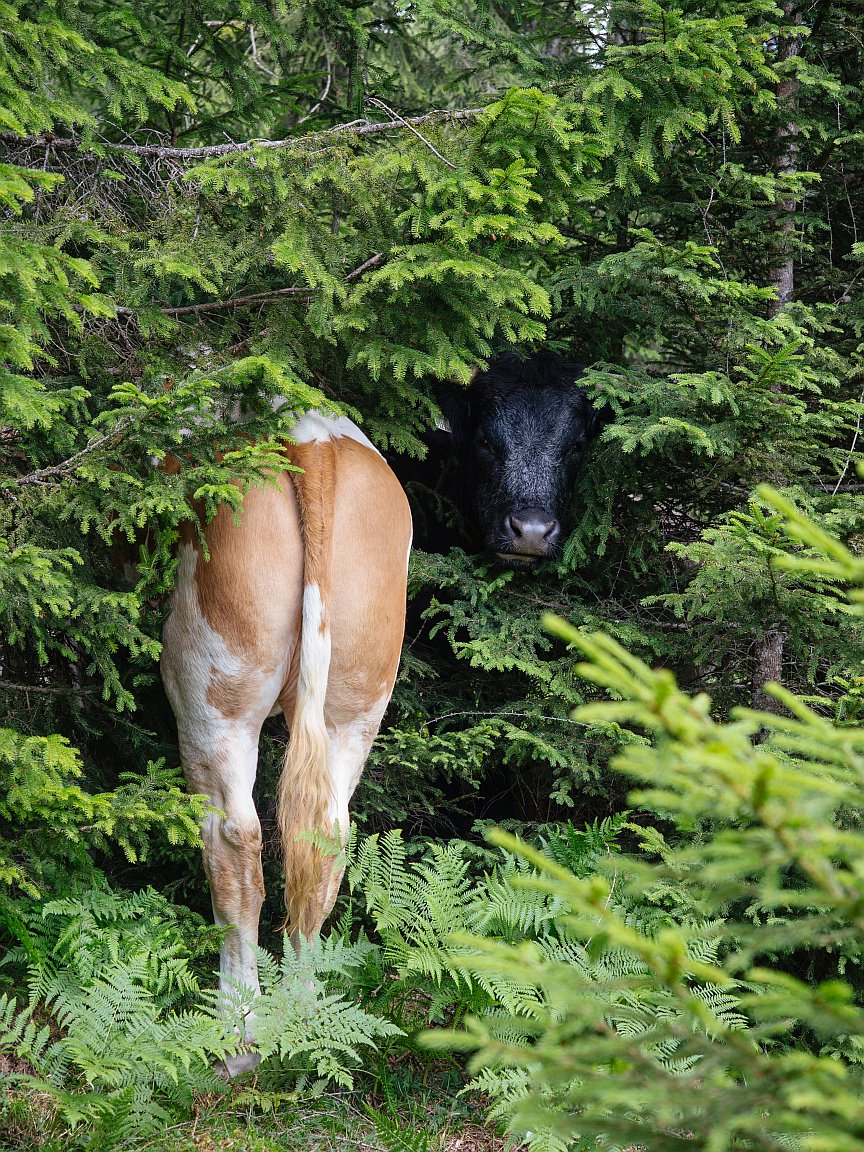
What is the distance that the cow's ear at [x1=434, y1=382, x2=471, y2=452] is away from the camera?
218 inches

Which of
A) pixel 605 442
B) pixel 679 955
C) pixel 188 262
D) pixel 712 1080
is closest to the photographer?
pixel 679 955

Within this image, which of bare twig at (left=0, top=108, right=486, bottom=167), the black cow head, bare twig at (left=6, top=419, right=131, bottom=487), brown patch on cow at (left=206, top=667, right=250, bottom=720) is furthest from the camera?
the black cow head

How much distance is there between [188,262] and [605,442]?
2503 mm

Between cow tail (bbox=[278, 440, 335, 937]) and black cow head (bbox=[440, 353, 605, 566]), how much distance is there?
1584 millimetres

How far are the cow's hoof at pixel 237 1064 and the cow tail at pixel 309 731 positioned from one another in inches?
20.5

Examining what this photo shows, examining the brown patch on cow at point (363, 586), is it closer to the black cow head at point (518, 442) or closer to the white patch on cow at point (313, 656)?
the white patch on cow at point (313, 656)

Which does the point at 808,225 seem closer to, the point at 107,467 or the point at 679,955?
the point at 107,467

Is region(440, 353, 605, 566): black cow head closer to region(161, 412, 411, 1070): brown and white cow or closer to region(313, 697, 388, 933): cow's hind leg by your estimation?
region(161, 412, 411, 1070): brown and white cow

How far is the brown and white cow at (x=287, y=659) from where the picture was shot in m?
3.75

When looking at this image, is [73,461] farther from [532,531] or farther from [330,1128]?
[330,1128]

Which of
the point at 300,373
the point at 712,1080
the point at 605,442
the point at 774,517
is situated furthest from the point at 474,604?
the point at 712,1080

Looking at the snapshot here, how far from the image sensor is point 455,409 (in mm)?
5555

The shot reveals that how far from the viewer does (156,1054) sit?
3184 mm

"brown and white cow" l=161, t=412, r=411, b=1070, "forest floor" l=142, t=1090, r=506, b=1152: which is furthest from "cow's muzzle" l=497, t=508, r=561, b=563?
"forest floor" l=142, t=1090, r=506, b=1152
